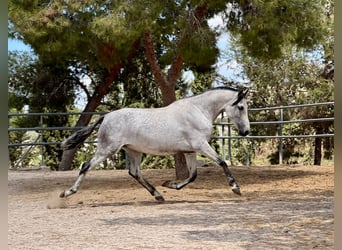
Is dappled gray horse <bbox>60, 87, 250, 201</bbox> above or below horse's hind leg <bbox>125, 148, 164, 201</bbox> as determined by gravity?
above

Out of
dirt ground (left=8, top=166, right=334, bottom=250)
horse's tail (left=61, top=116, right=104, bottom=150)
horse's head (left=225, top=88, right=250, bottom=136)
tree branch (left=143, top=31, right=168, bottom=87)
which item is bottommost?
dirt ground (left=8, top=166, right=334, bottom=250)

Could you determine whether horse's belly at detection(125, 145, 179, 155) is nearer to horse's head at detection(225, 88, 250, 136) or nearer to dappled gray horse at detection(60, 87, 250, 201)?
dappled gray horse at detection(60, 87, 250, 201)

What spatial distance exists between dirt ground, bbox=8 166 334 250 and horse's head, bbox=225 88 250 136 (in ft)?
2.69

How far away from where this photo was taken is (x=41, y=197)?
670 centimetres

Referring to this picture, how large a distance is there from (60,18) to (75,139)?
1.94 meters

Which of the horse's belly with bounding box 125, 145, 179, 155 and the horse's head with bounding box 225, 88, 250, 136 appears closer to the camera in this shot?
the horse's belly with bounding box 125, 145, 179, 155

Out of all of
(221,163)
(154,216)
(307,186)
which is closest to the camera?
(154,216)

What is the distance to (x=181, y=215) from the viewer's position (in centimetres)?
466

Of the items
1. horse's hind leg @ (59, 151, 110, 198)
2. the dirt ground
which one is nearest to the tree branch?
the dirt ground

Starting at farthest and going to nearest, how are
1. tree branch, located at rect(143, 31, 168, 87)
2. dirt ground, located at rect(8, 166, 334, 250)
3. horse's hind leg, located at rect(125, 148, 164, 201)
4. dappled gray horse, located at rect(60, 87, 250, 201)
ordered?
tree branch, located at rect(143, 31, 168, 87), horse's hind leg, located at rect(125, 148, 164, 201), dappled gray horse, located at rect(60, 87, 250, 201), dirt ground, located at rect(8, 166, 334, 250)

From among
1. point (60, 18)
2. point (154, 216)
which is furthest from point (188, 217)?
point (60, 18)

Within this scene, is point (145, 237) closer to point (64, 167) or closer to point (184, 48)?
point (184, 48)

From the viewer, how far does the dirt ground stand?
11.1 feet

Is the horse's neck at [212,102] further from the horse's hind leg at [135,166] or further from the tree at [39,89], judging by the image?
the tree at [39,89]
